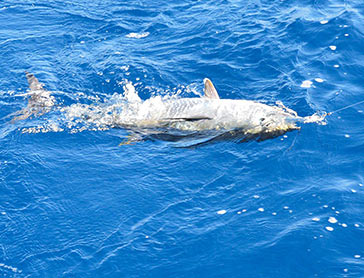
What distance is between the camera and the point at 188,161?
10.0m

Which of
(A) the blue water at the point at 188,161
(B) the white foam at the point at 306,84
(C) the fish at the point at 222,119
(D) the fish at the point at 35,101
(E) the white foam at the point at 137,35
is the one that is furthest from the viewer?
(E) the white foam at the point at 137,35

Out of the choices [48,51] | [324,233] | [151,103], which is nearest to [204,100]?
[151,103]

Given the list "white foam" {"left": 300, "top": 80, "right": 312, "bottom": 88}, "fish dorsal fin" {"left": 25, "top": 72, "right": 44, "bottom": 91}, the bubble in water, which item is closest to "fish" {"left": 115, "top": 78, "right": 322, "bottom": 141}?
"white foam" {"left": 300, "top": 80, "right": 312, "bottom": 88}

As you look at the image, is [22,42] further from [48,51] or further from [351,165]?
[351,165]

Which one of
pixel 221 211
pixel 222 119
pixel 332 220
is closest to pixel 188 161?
pixel 222 119

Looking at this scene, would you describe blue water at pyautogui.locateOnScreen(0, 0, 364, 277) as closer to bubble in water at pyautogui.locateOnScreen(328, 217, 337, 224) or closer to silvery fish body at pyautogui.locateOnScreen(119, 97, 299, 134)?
bubble in water at pyautogui.locateOnScreen(328, 217, 337, 224)

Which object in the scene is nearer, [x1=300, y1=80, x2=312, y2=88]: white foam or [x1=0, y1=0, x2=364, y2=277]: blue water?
[x1=0, y1=0, x2=364, y2=277]: blue water

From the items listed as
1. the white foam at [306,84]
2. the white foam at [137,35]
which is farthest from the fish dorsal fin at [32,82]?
the white foam at [306,84]

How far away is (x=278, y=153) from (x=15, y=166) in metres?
5.39

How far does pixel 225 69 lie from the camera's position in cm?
1300

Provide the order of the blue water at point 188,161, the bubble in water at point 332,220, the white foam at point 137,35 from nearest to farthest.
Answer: the blue water at point 188,161 < the bubble in water at point 332,220 < the white foam at point 137,35

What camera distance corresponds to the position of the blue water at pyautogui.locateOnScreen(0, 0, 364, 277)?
8188 mm

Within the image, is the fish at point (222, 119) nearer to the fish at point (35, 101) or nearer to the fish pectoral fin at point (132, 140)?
the fish pectoral fin at point (132, 140)

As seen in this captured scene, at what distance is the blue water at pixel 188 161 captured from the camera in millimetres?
8188
